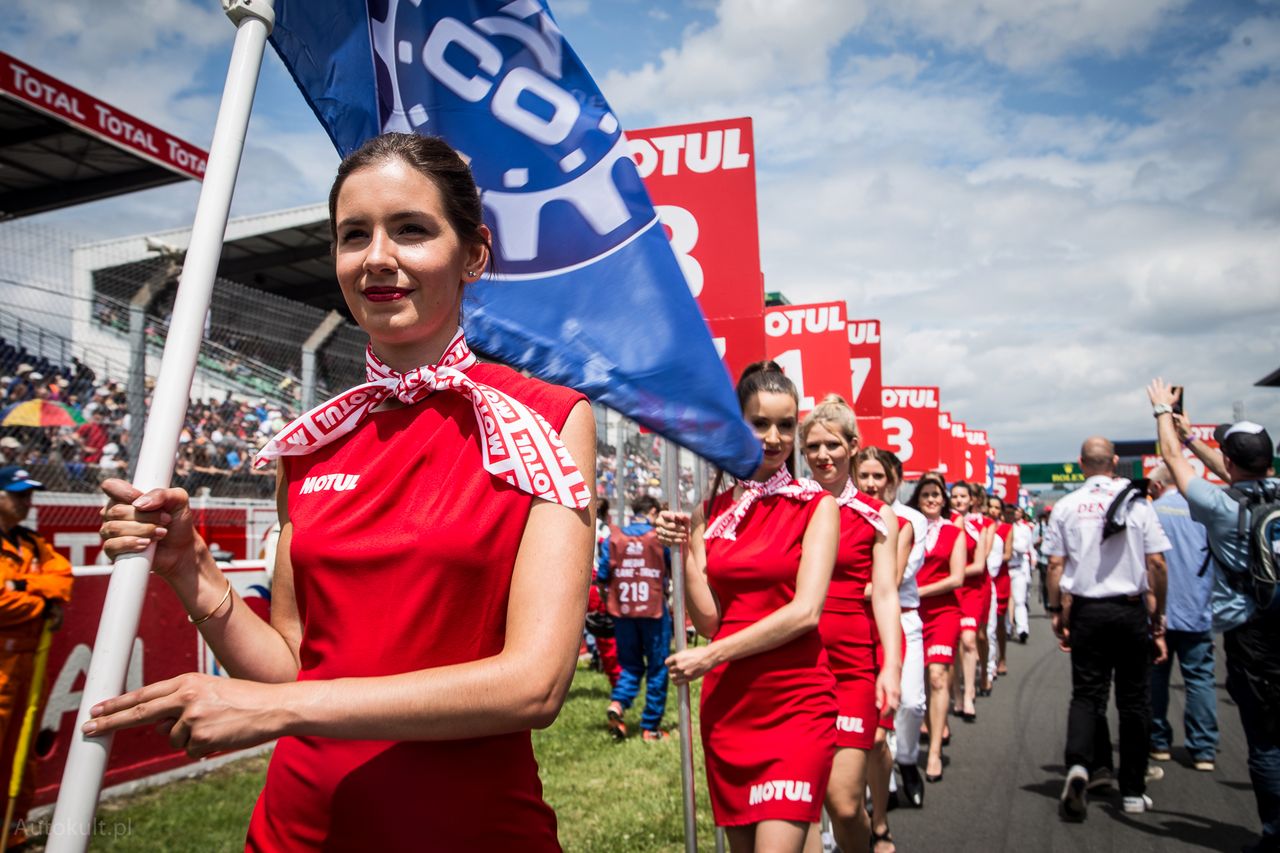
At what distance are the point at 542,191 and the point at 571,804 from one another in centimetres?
491

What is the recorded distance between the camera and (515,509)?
1.49m

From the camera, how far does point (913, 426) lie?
12.9 m

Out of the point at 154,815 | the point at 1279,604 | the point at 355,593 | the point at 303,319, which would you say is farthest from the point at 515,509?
the point at 303,319

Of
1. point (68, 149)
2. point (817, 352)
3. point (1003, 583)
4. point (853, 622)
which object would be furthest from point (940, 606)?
point (68, 149)

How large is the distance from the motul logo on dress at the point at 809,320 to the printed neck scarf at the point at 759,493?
5205 mm

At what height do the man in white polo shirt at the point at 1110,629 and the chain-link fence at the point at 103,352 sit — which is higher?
the chain-link fence at the point at 103,352

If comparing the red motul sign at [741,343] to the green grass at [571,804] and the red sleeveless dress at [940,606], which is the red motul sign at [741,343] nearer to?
the green grass at [571,804]

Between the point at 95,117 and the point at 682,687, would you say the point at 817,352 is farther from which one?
the point at 95,117

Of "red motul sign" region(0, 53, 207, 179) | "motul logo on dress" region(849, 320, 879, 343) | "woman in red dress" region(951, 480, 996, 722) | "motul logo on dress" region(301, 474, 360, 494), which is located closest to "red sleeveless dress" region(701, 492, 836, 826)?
"motul logo on dress" region(301, 474, 360, 494)

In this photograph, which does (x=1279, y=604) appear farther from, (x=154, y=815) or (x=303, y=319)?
(x=303, y=319)

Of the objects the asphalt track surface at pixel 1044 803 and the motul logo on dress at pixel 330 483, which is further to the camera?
the asphalt track surface at pixel 1044 803

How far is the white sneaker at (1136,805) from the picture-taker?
6.54 m

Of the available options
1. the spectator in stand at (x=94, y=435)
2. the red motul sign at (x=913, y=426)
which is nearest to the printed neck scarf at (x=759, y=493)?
the spectator in stand at (x=94, y=435)

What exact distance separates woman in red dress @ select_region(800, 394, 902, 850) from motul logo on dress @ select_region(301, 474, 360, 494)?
9.85 ft
